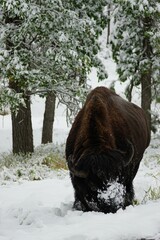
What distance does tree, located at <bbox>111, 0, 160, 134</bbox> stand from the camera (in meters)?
16.0

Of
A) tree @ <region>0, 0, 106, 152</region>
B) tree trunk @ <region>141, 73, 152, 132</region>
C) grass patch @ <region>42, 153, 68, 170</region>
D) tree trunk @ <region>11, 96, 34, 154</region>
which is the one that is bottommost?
grass patch @ <region>42, 153, 68, 170</region>

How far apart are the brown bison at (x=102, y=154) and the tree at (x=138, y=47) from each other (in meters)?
9.16

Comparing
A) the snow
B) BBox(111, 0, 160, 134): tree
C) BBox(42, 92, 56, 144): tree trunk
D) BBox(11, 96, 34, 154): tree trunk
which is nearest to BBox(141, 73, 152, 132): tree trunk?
BBox(111, 0, 160, 134): tree

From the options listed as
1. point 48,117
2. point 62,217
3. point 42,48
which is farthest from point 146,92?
point 62,217

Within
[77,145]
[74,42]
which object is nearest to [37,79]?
[74,42]

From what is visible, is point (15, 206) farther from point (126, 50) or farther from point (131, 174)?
point (126, 50)

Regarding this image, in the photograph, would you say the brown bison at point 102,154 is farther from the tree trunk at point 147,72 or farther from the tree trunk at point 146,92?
the tree trunk at point 146,92

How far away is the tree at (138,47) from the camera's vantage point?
1597cm

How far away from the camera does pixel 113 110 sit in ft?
22.5

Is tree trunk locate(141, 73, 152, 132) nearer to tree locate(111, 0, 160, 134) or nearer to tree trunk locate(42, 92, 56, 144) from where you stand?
tree locate(111, 0, 160, 134)

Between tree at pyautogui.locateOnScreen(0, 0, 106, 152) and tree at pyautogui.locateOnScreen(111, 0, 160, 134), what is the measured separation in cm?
342

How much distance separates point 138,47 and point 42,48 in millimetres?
5200

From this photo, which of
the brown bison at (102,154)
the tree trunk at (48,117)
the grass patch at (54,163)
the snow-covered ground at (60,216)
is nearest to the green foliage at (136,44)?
the tree trunk at (48,117)

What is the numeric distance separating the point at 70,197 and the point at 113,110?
1.69m
